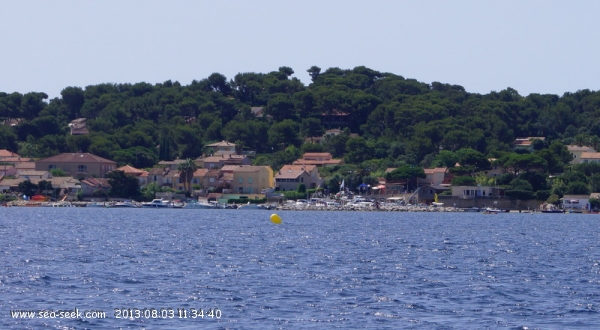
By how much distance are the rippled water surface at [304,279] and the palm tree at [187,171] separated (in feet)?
151

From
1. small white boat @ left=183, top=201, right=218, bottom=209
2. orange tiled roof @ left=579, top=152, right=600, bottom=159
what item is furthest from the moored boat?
orange tiled roof @ left=579, top=152, right=600, bottom=159

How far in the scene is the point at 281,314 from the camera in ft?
74.3

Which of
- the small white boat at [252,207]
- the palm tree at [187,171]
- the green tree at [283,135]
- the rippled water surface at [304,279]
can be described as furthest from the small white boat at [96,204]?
the rippled water surface at [304,279]

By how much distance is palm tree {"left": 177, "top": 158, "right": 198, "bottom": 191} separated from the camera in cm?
9862

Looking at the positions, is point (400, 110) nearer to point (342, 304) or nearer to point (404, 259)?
point (404, 259)

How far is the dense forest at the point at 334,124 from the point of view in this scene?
331 ft

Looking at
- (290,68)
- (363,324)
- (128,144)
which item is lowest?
(363,324)

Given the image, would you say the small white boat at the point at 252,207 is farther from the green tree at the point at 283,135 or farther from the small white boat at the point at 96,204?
the green tree at the point at 283,135

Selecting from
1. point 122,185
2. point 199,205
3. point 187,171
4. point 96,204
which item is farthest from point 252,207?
point 96,204

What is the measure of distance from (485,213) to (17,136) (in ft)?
202

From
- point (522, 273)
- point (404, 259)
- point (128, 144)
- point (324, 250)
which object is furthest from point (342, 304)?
point (128, 144)

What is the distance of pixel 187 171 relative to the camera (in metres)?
99.6

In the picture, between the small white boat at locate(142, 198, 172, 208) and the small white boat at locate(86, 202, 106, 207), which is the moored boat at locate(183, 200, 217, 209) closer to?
the small white boat at locate(142, 198, 172, 208)
